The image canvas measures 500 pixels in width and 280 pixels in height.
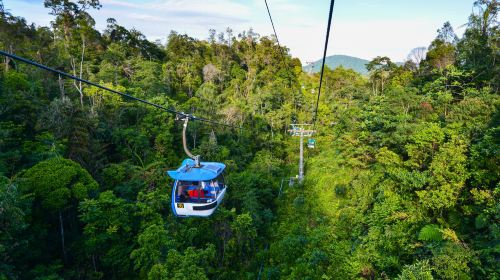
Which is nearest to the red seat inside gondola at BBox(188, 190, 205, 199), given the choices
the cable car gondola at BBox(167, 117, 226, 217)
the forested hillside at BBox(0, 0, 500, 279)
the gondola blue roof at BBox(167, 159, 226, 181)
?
the cable car gondola at BBox(167, 117, 226, 217)

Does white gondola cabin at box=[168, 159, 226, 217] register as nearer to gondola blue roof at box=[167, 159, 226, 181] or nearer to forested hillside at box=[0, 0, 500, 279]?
gondola blue roof at box=[167, 159, 226, 181]

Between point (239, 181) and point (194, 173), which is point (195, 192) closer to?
point (194, 173)

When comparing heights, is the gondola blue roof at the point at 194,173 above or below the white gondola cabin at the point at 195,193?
above

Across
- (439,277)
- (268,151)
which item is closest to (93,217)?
(439,277)

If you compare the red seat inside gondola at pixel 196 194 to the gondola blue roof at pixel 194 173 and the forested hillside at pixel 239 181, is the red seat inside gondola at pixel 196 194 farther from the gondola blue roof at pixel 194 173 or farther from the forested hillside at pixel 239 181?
the forested hillside at pixel 239 181

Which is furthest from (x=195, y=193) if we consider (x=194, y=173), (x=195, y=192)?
(x=194, y=173)

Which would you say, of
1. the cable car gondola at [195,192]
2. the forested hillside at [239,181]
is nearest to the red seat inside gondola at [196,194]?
the cable car gondola at [195,192]

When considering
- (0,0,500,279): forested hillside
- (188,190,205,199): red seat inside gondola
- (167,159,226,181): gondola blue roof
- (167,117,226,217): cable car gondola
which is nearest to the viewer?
(167,159,226,181): gondola blue roof

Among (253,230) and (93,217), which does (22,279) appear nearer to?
(93,217)
